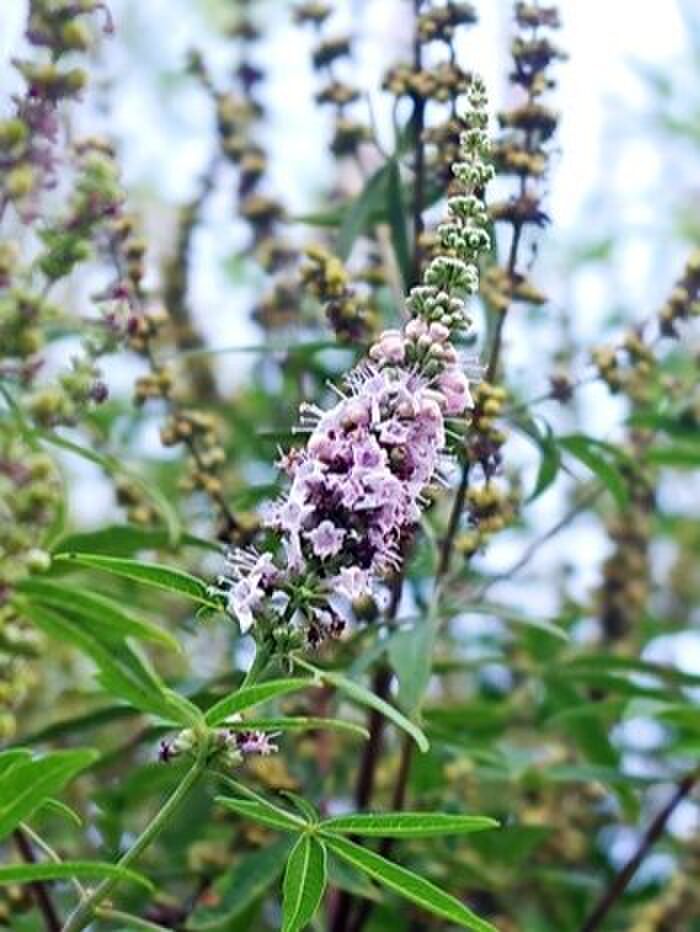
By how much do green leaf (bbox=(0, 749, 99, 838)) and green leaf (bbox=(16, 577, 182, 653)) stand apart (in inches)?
3.3

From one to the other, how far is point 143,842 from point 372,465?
278mm

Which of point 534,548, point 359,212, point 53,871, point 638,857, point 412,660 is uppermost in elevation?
point 359,212

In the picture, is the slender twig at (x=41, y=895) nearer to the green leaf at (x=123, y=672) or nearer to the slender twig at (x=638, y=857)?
the green leaf at (x=123, y=672)

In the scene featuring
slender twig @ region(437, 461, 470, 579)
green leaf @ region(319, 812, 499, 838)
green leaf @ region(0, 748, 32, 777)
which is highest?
slender twig @ region(437, 461, 470, 579)

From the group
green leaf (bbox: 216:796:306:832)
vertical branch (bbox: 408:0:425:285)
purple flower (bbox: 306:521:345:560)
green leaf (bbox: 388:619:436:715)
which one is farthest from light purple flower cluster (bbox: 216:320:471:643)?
vertical branch (bbox: 408:0:425:285)

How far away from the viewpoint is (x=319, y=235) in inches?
126

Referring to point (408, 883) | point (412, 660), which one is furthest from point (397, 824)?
point (412, 660)

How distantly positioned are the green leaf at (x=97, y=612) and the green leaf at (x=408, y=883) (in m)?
0.19

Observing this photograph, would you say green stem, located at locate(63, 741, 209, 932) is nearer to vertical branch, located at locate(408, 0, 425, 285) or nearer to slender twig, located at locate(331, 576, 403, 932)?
slender twig, located at locate(331, 576, 403, 932)

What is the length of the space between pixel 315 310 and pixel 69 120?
78 centimetres

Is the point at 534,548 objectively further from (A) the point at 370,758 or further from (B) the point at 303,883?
(B) the point at 303,883

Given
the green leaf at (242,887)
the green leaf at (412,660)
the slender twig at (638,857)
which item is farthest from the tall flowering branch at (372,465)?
the slender twig at (638,857)

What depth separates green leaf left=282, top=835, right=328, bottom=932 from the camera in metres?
1.20

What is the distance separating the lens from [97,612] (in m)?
1.14
